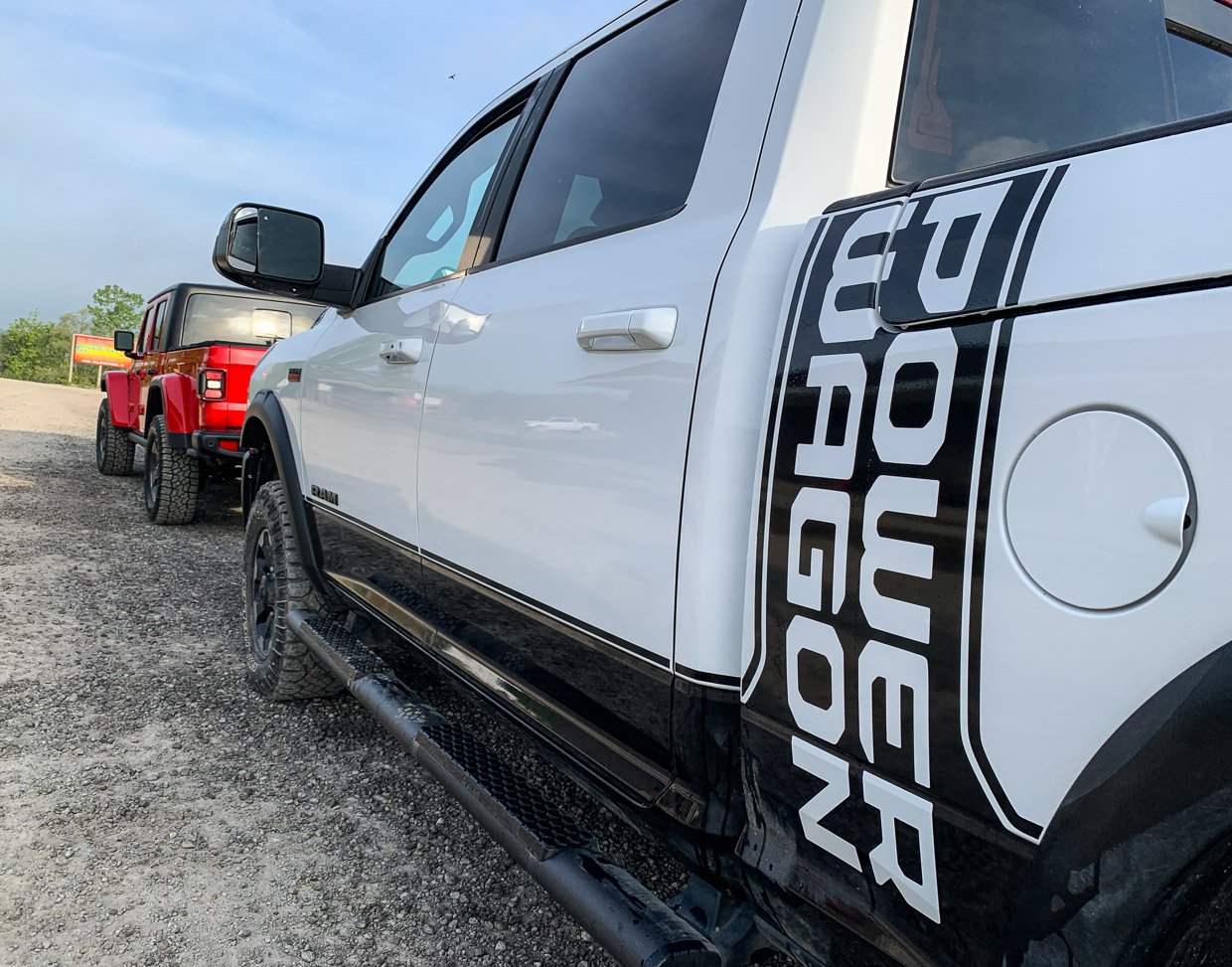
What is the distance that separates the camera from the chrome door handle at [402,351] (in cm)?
232

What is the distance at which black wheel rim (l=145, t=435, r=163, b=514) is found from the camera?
23.2 feet

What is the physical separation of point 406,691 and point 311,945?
24.2 inches

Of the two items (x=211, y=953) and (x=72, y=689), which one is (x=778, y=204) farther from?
(x=72, y=689)

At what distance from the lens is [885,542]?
105 centimetres

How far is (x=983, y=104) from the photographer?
155 cm

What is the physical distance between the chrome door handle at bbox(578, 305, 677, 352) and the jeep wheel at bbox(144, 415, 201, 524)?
6092 mm

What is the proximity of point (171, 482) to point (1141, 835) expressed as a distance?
7.30m

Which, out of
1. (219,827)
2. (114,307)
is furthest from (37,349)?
→ (219,827)

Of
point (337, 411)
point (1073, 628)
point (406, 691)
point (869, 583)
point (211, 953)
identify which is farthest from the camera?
point (337, 411)

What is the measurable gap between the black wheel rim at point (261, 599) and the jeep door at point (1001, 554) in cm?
273

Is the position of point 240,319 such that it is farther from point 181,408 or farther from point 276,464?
point 276,464

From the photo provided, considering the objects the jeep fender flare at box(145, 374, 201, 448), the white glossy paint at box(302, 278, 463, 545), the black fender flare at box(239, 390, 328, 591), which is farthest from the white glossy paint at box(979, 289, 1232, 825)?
the jeep fender flare at box(145, 374, 201, 448)

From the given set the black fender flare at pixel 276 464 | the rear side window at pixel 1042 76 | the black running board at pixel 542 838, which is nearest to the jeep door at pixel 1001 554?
the black running board at pixel 542 838

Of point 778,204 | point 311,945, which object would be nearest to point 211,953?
point 311,945
